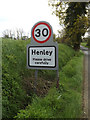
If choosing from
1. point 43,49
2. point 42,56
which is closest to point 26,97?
point 42,56

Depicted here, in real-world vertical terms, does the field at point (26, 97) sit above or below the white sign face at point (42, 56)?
below

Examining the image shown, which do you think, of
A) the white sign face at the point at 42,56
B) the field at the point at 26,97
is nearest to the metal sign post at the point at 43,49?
the white sign face at the point at 42,56

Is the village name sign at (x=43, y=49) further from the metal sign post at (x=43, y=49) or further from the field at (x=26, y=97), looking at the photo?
the field at (x=26, y=97)

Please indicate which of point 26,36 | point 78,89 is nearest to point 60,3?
point 26,36

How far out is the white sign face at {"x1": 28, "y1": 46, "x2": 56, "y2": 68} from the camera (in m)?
3.60

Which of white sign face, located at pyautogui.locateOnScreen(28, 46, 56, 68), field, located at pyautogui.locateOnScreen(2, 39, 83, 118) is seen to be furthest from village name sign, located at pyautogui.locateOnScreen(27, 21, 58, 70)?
field, located at pyautogui.locateOnScreen(2, 39, 83, 118)

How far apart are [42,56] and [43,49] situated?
178 mm

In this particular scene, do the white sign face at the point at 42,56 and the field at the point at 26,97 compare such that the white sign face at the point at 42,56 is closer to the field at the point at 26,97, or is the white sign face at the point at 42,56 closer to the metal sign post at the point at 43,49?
the metal sign post at the point at 43,49

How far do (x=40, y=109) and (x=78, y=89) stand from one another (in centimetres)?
233

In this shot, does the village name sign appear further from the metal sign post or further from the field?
the field

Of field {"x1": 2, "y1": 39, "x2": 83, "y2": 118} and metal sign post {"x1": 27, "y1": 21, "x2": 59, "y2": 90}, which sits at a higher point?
metal sign post {"x1": 27, "y1": 21, "x2": 59, "y2": 90}

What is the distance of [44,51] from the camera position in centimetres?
363

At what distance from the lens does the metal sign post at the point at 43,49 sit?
3.60m

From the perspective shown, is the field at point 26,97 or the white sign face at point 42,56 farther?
the white sign face at point 42,56
